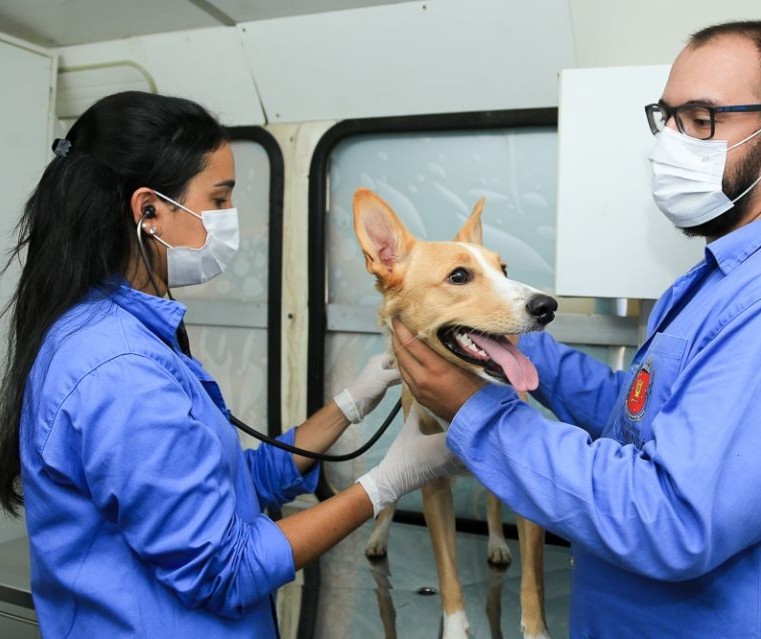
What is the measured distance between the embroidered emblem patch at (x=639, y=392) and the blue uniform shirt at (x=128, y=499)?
2.01ft

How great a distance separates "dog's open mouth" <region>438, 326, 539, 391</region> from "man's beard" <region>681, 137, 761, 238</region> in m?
0.41

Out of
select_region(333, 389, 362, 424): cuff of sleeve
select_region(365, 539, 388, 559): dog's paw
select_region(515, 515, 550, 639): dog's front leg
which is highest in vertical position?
select_region(333, 389, 362, 424): cuff of sleeve

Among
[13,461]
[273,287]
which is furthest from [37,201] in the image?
[273,287]

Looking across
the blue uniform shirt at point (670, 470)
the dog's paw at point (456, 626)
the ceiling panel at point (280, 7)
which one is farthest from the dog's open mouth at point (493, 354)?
the ceiling panel at point (280, 7)

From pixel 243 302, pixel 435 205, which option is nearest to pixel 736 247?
pixel 435 205

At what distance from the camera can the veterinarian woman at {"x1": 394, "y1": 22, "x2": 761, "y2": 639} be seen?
2.80 feet

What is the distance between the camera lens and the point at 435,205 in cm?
245

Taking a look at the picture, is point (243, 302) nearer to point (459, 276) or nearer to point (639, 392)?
point (459, 276)

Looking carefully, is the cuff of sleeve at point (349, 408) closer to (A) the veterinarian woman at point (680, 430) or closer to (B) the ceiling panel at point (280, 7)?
(A) the veterinarian woman at point (680, 430)

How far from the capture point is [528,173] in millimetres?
2301

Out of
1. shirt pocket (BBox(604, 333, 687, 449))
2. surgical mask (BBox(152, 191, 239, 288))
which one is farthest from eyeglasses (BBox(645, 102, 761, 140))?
surgical mask (BBox(152, 191, 239, 288))

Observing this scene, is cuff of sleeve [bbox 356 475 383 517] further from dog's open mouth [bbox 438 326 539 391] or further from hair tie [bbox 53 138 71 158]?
hair tie [bbox 53 138 71 158]

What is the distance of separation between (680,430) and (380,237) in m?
0.80

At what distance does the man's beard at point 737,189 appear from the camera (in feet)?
3.69
